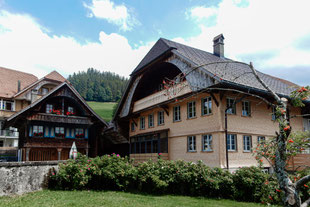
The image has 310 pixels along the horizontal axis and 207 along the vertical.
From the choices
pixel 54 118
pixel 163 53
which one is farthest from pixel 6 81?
pixel 163 53

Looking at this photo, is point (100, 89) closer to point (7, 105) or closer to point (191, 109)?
point (7, 105)

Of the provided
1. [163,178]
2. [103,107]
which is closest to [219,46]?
[163,178]

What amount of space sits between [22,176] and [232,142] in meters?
11.6

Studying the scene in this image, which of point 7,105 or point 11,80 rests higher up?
point 11,80

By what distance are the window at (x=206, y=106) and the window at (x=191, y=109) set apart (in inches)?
37.3

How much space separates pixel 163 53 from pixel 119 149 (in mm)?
14815

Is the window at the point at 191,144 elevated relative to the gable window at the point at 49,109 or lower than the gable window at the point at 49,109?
lower

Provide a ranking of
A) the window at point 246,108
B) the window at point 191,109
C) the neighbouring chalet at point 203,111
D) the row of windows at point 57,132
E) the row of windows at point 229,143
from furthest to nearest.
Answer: the row of windows at point 57,132
the window at point 191,109
the window at point 246,108
the row of windows at point 229,143
the neighbouring chalet at point 203,111

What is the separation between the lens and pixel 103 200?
30.1ft

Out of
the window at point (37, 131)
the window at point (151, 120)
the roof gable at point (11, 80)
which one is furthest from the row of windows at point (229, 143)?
the roof gable at point (11, 80)

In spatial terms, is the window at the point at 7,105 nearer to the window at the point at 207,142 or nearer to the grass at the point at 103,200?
the grass at the point at 103,200

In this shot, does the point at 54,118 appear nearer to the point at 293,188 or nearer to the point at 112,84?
the point at 293,188

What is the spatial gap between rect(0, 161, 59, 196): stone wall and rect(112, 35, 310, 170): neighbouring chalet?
7.18 metres

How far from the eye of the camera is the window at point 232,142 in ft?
51.0
